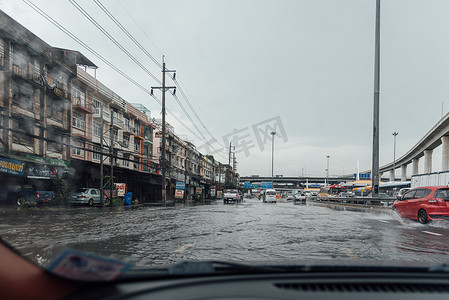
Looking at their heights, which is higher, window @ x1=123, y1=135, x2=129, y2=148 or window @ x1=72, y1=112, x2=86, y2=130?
window @ x1=72, y1=112, x2=86, y2=130

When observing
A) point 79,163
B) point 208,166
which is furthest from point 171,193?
point 208,166

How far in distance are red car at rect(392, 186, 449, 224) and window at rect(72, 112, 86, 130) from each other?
2309 cm

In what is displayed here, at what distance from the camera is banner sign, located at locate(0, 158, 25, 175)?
17.8 meters

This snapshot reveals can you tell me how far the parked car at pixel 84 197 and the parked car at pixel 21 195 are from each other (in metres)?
3.17

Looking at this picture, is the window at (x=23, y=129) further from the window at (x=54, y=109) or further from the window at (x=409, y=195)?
the window at (x=409, y=195)

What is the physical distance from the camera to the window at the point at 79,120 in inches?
1035

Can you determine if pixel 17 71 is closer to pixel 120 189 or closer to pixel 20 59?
pixel 20 59

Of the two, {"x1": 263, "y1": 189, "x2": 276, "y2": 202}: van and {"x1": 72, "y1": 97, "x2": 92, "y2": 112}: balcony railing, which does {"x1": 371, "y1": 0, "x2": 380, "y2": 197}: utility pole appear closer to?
{"x1": 72, "y1": 97, "x2": 92, "y2": 112}: balcony railing

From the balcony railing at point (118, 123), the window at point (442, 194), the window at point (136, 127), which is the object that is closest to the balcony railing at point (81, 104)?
the balcony railing at point (118, 123)

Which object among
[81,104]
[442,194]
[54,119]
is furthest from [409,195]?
[81,104]

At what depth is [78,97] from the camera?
23.6 metres

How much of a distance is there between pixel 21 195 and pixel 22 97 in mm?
8998

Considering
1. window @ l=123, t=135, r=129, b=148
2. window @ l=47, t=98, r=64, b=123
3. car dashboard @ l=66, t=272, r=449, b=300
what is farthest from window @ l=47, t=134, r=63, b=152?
car dashboard @ l=66, t=272, r=449, b=300

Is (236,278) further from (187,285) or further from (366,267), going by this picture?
(366,267)
